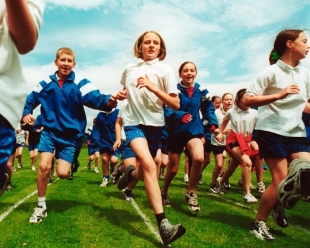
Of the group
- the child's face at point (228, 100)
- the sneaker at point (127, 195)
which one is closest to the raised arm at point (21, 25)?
the sneaker at point (127, 195)

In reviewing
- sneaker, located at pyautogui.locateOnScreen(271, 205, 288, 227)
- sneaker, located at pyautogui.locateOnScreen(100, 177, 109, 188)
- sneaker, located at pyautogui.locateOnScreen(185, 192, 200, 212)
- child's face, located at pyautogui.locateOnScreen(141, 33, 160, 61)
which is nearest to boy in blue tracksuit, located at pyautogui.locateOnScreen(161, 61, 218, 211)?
sneaker, located at pyautogui.locateOnScreen(185, 192, 200, 212)

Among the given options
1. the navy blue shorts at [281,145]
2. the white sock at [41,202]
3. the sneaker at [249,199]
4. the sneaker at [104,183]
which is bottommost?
the sneaker at [104,183]

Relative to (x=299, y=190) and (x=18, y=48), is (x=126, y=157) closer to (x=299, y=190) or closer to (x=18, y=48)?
(x=299, y=190)

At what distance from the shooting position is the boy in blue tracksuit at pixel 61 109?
5784 mm

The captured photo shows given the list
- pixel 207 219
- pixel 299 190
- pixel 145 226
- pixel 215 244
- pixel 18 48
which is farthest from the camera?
pixel 207 219

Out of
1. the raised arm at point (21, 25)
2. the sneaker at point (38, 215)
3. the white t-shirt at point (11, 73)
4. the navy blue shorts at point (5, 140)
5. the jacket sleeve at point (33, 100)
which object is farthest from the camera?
the jacket sleeve at point (33, 100)

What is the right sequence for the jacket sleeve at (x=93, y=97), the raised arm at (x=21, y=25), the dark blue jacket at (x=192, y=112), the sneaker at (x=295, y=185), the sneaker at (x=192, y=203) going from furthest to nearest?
the dark blue jacket at (x=192, y=112) → the sneaker at (x=192, y=203) → the jacket sleeve at (x=93, y=97) → the sneaker at (x=295, y=185) → the raised arm at (x=21, y=25)

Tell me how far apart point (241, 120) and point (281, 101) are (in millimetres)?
3793

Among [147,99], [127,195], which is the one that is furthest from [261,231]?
[127,195]

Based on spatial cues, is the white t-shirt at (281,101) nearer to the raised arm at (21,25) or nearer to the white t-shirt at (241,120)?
the raised arm at (21,25)

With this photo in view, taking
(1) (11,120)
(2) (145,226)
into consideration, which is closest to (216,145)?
(2) (145,226)

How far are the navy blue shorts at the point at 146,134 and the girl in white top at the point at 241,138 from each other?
8.46 ft

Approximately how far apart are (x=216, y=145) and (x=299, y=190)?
23.0 ft

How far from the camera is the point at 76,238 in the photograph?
4559 mm
